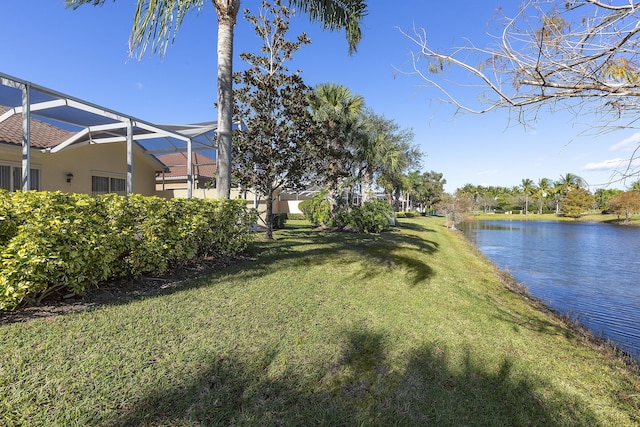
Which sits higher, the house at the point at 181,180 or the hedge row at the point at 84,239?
the house at the point at 181,180

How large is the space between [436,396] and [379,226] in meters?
14.6

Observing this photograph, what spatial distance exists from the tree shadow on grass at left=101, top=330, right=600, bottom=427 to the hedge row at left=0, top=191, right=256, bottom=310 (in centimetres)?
212

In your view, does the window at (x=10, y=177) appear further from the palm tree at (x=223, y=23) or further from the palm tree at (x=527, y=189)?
the palm tree at (x=527, y=189)

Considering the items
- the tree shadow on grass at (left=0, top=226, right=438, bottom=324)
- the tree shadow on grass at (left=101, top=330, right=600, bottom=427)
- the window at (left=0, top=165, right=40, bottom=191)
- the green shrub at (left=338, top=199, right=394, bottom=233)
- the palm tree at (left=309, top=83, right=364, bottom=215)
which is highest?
the palm tree at (left=309, top=83, right=364, bottom=215)

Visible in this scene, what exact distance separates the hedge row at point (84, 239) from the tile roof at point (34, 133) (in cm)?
877

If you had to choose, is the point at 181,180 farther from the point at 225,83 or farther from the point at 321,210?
the point at 225,83

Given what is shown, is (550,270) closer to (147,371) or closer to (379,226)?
(379,226)

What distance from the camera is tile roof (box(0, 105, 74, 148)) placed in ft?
33.4

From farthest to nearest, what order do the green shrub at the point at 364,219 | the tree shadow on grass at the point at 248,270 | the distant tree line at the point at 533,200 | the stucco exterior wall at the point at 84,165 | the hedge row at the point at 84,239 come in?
the distant tree line at the point at 533,200
the green shrub at the point at 364,219
the stucco exterior wall at the point at 84,165
the tree shadow on grass at the point at 248,270
the hedge row at the point at 84,239

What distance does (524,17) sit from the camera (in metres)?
2.35

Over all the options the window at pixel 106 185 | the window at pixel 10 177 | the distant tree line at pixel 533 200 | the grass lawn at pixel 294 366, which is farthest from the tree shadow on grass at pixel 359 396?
the distant tree line at pixel 533 200

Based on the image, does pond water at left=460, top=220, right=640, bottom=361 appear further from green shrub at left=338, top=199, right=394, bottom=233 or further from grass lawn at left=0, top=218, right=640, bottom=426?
green shrub at left=338, top=199, right=394, bottom=233

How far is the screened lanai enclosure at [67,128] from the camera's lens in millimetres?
6098

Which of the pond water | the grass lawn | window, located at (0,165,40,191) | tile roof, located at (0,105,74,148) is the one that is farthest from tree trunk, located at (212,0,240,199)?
the pond water
